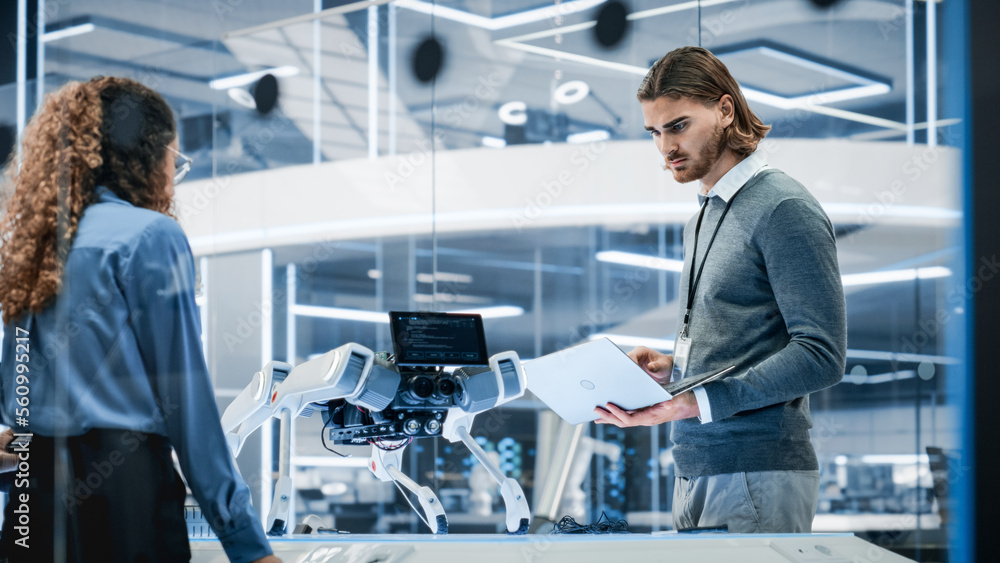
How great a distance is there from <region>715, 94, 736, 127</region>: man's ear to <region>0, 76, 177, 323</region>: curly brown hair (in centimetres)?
124

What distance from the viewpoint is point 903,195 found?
4996 millimetres

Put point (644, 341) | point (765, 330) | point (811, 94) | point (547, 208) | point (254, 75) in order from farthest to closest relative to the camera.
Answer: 1. point (254, 75)
2. point (547, 208)
3. point (644, 341)
4. point (811, 94)
5. point (765, 330)

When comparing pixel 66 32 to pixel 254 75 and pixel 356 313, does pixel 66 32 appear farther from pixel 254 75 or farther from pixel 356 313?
pixel 356 313

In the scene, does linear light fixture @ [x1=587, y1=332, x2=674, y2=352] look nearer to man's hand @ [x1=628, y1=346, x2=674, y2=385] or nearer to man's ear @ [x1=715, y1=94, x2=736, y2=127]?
man's hand @ [x1=628, y1=346, x2=674, y2=385]

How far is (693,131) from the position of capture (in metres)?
1.93

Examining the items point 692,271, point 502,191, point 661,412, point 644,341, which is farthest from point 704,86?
point 502,191

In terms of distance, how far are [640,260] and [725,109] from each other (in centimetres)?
376

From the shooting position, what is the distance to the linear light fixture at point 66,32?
5.48 feet

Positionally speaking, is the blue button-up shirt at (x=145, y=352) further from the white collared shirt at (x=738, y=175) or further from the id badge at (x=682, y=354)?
the white collared shirt at (x=738, y=175)

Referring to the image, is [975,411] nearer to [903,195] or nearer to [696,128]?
[903,195]

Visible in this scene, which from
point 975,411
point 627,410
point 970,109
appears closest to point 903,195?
point 970,109

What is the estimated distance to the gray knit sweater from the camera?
1.63m

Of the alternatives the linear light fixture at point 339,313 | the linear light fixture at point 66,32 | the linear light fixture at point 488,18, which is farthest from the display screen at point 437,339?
the linear light fixture at point 488,18

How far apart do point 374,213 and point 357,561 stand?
483 centimetres
